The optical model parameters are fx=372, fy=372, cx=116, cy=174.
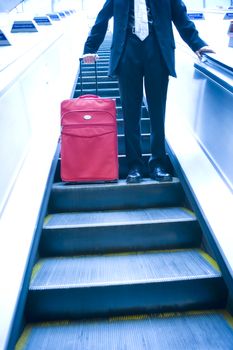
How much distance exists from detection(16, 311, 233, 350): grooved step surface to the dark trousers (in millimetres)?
1146

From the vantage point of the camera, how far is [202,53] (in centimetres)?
242

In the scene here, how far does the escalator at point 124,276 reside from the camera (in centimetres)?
158

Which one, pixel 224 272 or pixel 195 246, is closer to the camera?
pixel 224 272

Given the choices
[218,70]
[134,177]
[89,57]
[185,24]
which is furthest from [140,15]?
[134,177]

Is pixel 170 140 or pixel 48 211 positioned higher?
pixel 170 140

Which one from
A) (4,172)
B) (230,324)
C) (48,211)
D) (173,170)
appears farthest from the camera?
(173,170)

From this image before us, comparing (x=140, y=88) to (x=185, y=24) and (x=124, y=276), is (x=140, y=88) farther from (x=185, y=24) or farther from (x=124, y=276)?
(x=124, y=276)

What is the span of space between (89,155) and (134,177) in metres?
0.33

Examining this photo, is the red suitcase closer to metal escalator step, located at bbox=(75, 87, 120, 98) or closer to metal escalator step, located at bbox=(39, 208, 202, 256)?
metal escalator step, located at bbox=(39, 208, 202, 256)

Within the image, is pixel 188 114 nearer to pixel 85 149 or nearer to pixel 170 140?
pixel 170 140

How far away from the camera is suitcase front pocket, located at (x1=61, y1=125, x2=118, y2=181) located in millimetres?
2467

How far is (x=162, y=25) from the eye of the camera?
7.49 ft

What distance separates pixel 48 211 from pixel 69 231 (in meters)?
0.37

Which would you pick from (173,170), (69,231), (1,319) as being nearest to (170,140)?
(173,170)
